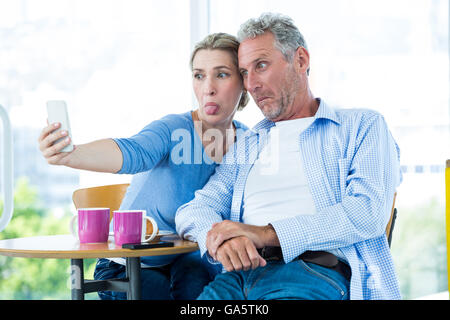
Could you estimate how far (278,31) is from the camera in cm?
174

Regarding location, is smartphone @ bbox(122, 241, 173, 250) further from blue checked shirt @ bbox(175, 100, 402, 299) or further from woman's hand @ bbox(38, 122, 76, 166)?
woman's hand @ bbox(38, 122, 76, 166)

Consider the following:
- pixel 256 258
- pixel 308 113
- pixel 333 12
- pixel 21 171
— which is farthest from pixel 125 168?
pixel 333 12

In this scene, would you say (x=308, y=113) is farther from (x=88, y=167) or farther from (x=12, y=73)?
(x=12, y=73)

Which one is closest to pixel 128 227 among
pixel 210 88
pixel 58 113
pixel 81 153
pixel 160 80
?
pixel 81 153

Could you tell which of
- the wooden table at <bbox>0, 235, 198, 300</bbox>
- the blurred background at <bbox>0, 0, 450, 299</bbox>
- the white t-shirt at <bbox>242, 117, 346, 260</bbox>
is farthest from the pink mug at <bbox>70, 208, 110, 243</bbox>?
the blurred background at <bbox>0, 0, 450, 299</bbox>

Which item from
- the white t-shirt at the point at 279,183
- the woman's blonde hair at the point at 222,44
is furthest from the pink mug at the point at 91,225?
the woman's blonde hair at the point at 222,44

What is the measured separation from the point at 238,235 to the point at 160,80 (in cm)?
219

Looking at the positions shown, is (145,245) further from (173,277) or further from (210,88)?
(210,88)

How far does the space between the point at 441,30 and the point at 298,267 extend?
98.3 inches

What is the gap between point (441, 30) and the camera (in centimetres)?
329

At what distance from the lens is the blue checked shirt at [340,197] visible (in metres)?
1.37

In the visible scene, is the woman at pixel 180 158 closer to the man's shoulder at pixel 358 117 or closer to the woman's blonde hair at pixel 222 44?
the woman's blonde hair at pixel 222 44

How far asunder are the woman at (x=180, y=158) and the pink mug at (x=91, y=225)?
0.47 feet

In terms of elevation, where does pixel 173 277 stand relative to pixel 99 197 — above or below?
below
